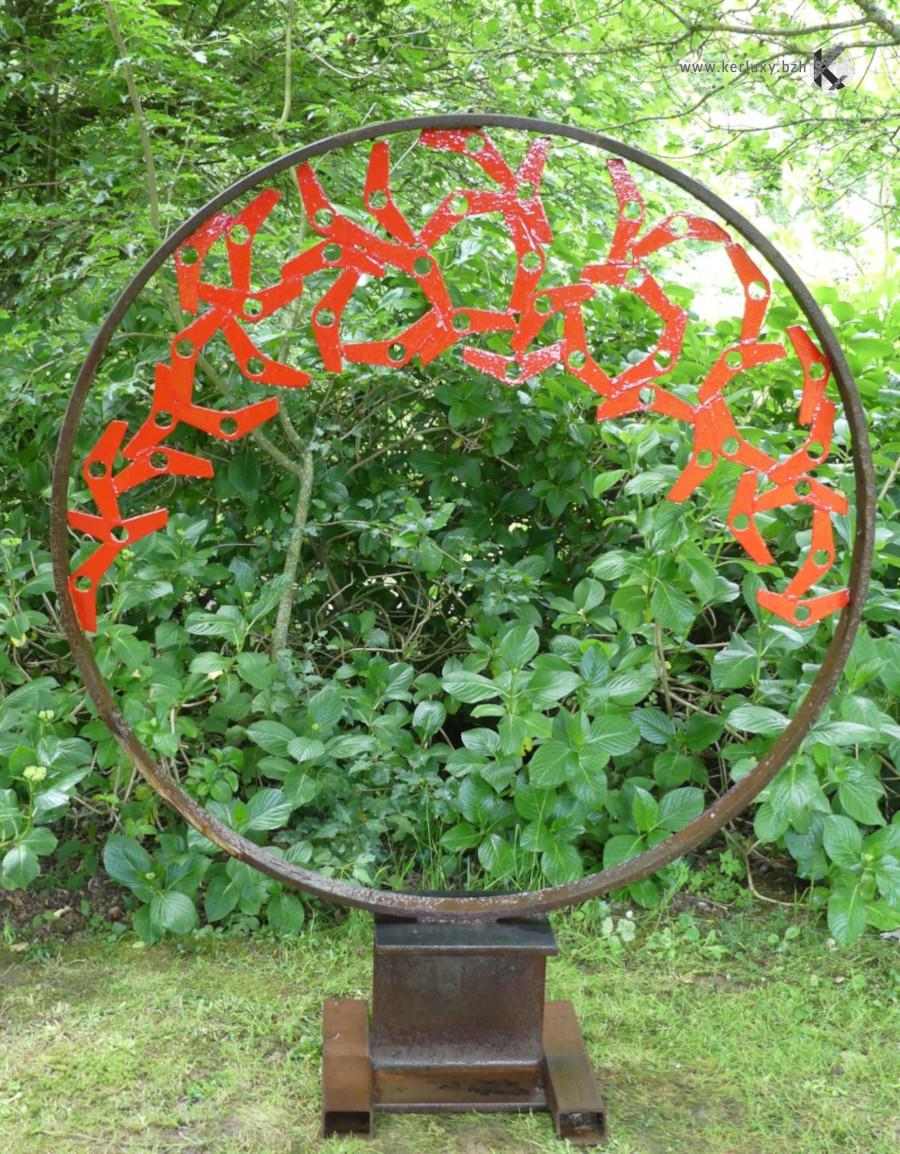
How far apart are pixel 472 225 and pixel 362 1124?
92.7 inches

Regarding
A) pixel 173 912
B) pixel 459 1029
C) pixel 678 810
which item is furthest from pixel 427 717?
pixel 459 1029

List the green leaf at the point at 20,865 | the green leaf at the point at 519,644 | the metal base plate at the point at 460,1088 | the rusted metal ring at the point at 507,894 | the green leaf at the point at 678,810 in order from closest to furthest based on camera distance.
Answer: the rusted metal ring at the point at 507,894
the metal base plate at the point at 460,1088
the green leaf at the point at 20,865
the green leaf at the point at 519,644
the green leaf at the point at 678,810

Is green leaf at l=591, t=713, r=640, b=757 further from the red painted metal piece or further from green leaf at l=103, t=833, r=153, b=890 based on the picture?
green leaf at l=103, t=833, r=153, b=890

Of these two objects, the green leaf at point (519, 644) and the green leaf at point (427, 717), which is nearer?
the green leaf at point (519, 644)

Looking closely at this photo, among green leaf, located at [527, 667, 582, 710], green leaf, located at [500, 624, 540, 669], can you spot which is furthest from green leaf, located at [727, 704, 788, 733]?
green leaf, located at [500, 624, 540, 669]

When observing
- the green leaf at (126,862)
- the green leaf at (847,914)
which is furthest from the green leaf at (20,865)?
the green leaf at (847,914)

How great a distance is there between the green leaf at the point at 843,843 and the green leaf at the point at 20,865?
176 cm

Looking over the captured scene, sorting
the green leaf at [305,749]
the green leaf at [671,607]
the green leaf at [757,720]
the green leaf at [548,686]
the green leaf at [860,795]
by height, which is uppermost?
the green leaf at [671,607]

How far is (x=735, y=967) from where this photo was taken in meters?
2.81

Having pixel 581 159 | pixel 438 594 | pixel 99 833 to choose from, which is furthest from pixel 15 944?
pixel 581 159

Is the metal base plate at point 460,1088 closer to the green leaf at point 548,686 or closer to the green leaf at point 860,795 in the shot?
the green leaf at point 548,686

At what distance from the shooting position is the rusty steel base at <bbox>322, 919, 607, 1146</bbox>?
224 cm

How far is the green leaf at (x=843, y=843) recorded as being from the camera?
109 inches

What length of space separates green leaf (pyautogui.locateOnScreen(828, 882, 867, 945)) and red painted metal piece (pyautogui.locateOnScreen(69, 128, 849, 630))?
0.81 m
